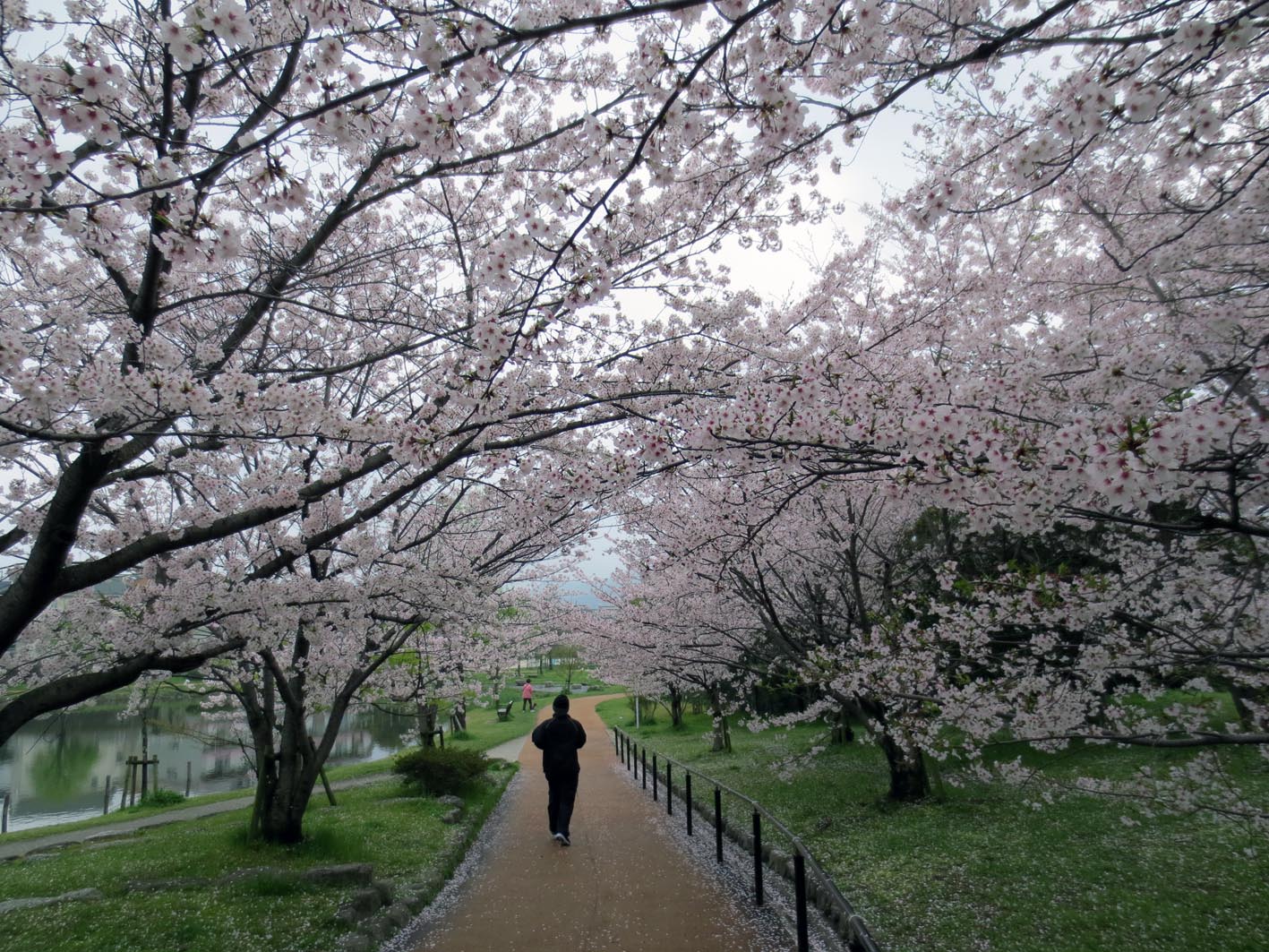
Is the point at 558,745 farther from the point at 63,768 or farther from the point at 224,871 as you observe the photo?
the point at 63,768

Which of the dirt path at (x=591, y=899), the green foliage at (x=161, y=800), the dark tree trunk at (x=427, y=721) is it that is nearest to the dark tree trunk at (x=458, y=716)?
the dark tree trunk at (x=427, y=721)

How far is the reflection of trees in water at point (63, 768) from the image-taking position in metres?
20.1

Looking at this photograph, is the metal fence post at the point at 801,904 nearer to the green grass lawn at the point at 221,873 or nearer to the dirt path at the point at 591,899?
the dirt path at the point at 591,899

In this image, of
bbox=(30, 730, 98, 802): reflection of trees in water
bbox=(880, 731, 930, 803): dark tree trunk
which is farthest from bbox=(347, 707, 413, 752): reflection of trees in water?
bbox=(880, 731, 930, 803): dark tree trunk

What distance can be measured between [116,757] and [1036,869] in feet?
99.7

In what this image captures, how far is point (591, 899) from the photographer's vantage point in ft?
18.9

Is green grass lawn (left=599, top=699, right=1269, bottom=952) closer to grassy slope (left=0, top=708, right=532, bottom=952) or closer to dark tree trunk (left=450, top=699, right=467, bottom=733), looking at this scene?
grassy slope (left=0, top=708, right=532, bottom=952)

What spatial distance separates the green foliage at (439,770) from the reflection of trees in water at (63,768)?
42.2ft

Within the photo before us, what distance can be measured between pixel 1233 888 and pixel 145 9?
368 inches

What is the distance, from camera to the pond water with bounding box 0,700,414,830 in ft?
59.8

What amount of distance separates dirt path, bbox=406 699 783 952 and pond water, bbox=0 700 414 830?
363 inches

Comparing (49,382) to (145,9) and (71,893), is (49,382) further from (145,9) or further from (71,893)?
(71,893)

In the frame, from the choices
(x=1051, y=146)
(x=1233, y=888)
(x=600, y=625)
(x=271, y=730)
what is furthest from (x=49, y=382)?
(x=600, y=625)

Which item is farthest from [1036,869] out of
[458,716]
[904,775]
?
[458,716]
